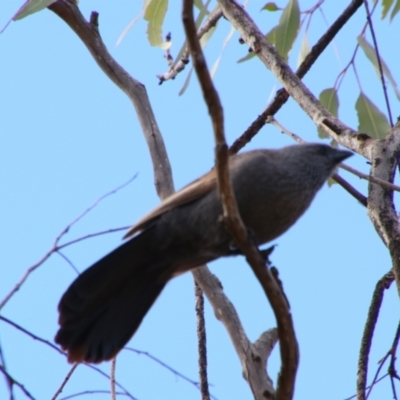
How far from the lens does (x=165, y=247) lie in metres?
3.36

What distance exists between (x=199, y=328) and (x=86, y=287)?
20.0 inches

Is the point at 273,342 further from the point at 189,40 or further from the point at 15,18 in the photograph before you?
the point at 15,18

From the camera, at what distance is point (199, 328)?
350 centimetres

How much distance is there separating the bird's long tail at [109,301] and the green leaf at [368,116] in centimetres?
156

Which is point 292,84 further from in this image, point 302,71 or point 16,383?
point 16,383

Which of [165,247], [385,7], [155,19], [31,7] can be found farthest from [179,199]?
[385,7]

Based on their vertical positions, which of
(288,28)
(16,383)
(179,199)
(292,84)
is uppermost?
(288,28)

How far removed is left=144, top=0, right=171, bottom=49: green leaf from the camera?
446 centimetres

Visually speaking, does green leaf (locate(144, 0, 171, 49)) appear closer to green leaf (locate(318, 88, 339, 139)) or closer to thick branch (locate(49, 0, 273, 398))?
thick branch (locate(49, 0, 273, 398))

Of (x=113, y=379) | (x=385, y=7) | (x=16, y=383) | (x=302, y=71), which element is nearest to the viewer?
(x=16, y=383)

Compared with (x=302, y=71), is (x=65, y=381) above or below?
below

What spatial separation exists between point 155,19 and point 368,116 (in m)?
1.22

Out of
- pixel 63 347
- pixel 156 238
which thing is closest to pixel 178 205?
pixel 156 238

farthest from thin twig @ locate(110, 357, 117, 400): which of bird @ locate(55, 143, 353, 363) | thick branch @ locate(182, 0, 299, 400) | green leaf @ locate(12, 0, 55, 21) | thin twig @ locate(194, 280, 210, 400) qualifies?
green leaf @ locate(12, 0, 55, 21)
